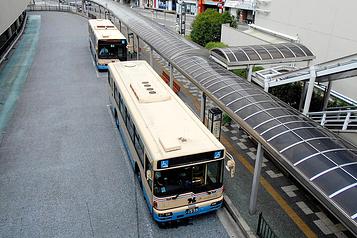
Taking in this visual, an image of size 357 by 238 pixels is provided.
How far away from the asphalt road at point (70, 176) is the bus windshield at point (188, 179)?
4.11 feet

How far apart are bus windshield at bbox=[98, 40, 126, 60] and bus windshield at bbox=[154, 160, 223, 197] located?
49.7 feet

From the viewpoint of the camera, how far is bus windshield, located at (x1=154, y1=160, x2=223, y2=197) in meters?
8.28

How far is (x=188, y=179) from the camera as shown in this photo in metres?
8.54

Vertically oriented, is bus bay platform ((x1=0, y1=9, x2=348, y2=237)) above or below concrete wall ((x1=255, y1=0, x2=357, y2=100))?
below

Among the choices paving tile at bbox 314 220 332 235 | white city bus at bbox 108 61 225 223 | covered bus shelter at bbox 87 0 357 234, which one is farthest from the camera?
paving tile at bbox 314 220 332 235

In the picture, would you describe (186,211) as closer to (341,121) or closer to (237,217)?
(237,217)

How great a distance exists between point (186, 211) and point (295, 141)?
10.9 feet

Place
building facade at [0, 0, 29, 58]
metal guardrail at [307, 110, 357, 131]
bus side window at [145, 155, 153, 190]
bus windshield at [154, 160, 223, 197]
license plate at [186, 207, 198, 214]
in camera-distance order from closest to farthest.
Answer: bus windshield at [154, 160, 223, 197]
bus side window at [145, 155, 153, 190]
license plate at [186, 207, 198, 214]
metal guardrail at [307, 110, 357, 131]
building facade at [0, 0, 29, 58]

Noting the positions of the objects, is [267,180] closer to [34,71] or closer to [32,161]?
[32,161]

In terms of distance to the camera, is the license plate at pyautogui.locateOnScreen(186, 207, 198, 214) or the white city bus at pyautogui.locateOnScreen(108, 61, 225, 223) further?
the license plate at pyautogui.locateOnScreen(186, 207, 198, 214)

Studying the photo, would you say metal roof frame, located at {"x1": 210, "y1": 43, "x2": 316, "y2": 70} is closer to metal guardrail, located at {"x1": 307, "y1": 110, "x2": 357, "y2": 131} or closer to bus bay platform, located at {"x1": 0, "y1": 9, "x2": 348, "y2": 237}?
bus bay platform, located at {"x1": 0, "y1": 9, "x2": 348, "y2": 237}

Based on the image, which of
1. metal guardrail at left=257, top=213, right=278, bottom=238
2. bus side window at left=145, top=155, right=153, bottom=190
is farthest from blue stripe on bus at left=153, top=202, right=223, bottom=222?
metal guardrail at left=257, top=213, right=278, bottom=238

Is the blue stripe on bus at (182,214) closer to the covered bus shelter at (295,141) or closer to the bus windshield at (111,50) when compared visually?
the covered bus shelter at (295,141)

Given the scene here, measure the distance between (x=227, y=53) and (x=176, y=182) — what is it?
7557mm
